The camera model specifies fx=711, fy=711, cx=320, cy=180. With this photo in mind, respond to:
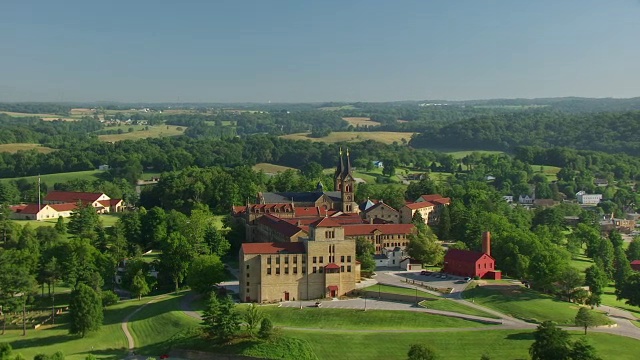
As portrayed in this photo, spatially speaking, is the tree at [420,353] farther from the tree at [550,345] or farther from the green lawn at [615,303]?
the green lawn at [615,303]

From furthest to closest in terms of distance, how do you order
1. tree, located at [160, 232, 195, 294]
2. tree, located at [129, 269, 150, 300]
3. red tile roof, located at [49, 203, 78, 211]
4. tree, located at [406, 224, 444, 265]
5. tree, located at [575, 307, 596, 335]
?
red tile roof, located at [49, 203, 78, 211]
tree, located at [406, 224, 444, 265]
tree, located at [160, 232, 195, 294]
tree, located at [129, 269, 150, 300]
tree, located at [575, 307, 596, 335]

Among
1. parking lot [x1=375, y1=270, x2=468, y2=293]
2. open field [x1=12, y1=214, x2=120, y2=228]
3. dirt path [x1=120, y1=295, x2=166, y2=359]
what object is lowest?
dirt path [x1=120, y1=295, x2=166, y2=359]

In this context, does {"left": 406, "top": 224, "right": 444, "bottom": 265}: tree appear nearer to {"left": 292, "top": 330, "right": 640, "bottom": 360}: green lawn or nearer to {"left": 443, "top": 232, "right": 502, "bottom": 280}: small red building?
{"left": 443, "top": 232, "right": 502, "bottom": 280}: small red building

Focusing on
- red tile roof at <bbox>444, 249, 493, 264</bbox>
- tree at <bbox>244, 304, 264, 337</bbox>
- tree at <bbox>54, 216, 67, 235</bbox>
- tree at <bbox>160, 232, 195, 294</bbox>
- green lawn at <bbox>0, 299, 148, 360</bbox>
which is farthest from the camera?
tree at <bbox>54, 216, 67, 235</bbox>

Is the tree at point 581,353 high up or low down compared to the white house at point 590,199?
up

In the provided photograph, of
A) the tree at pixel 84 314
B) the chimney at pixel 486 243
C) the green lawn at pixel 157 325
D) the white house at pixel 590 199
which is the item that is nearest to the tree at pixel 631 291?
the chimney at pixel 486 243

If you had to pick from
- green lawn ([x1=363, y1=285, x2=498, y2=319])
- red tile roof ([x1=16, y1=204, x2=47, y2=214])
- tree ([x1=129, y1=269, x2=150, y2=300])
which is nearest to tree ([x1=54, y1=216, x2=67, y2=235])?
red tile roof ([x1=16, y1=204, x2=47, y2=214])

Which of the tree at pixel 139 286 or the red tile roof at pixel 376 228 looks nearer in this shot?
the tree at pixel 139 286

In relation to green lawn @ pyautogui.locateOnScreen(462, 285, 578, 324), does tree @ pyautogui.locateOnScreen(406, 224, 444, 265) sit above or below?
above
